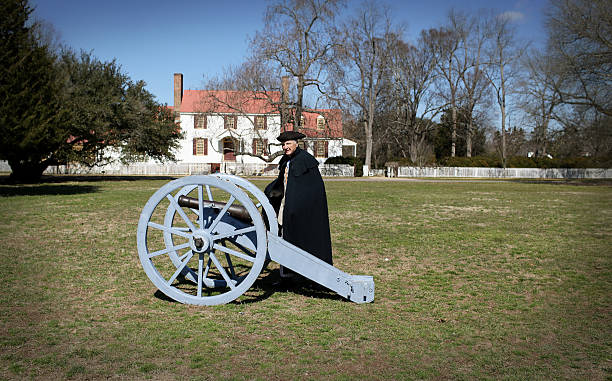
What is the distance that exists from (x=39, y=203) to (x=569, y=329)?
15655 millimetres

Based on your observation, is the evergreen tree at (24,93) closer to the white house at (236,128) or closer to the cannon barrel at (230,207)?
the white house at (236,128)

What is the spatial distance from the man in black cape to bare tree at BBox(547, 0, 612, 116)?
113 feet

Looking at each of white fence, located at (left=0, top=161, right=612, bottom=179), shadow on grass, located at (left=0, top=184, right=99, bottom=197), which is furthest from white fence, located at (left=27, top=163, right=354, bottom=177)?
shadow on grass, located at (left=0, top=184, right=99, bottom=197)

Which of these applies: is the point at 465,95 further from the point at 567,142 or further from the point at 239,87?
the point at 239,87

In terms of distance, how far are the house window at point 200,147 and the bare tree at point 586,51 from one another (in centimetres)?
3277

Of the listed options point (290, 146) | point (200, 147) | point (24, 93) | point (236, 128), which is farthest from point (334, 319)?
point (200, 147)

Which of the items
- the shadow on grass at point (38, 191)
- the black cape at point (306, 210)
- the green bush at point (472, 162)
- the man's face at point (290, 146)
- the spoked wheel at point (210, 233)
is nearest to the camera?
the spoked wheel at point (210, 233)

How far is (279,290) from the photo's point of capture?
20.1ft

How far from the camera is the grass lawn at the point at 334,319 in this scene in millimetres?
3764

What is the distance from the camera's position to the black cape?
18.2 feet

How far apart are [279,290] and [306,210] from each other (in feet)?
3.75

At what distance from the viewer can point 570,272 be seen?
7.39 metres

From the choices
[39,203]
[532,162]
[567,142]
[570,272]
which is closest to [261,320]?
[570,272]

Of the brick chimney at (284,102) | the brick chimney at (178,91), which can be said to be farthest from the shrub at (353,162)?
the brick chimney at (178,91)
